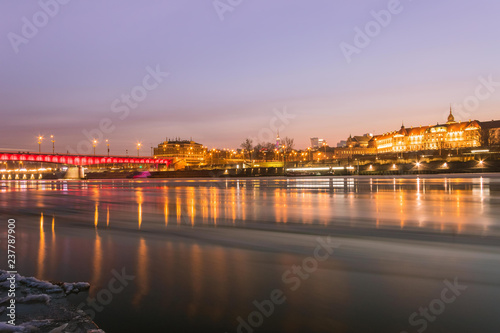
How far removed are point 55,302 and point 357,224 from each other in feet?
19.5

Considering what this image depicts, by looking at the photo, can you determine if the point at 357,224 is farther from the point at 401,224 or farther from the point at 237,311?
the point at 237,311

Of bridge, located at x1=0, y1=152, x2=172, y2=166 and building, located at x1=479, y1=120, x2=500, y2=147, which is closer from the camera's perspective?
bridge, located at x1=0, y1=152, x2=172, y2=166

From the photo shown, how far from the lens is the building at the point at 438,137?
153 meters

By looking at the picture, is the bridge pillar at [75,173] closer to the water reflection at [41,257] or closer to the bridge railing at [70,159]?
the bridge railing at [70,159]

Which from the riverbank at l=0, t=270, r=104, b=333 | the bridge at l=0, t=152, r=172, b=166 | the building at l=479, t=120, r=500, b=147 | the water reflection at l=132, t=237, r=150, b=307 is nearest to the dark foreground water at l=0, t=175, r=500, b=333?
the water reflection at l=132, t=237, r=150, b=307

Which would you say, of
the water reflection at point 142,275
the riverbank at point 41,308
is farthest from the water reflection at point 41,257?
the water reflection at point 142,275

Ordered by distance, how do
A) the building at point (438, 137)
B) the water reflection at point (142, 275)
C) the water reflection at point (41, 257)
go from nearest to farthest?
the water reflection at point (142, 275) → the water reflection at point (41, 257) → the building at point (438, 137)

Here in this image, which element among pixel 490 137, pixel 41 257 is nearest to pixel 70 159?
pixel 41 257

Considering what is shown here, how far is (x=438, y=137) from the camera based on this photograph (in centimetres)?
16850

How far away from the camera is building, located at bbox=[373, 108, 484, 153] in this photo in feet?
501

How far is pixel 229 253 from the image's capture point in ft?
16.6

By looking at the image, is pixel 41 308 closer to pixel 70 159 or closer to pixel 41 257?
pixel 41 257

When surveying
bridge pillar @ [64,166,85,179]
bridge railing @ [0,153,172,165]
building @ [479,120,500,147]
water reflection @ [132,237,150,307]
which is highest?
building @ [479,120,500,147]

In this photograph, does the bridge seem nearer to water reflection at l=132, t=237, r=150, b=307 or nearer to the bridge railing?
the bridge railing
